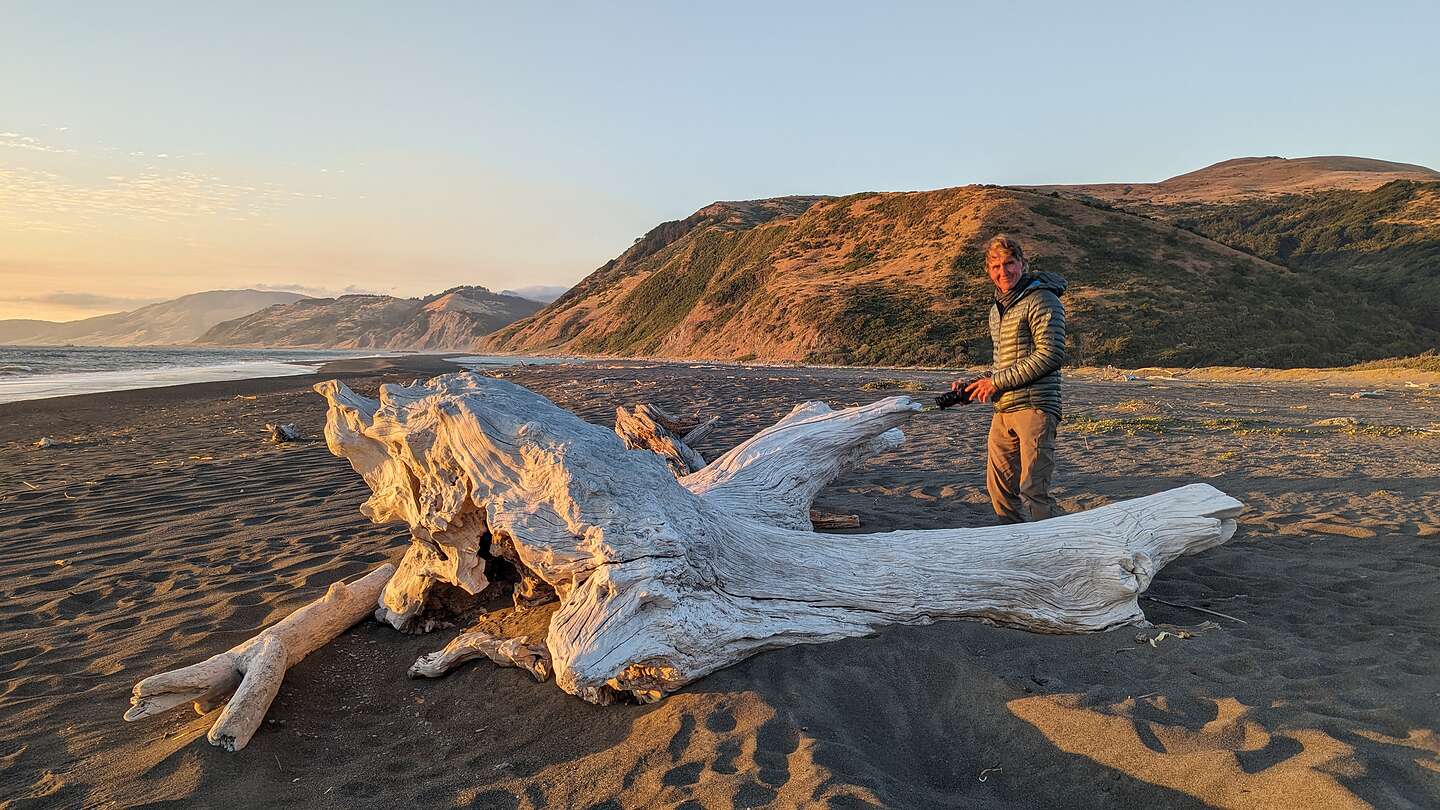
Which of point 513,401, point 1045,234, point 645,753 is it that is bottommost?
point 645,753

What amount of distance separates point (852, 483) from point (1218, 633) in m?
3.98

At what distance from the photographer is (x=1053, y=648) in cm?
359

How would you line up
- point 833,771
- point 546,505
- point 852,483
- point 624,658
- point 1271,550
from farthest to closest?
point 852,483 → point 1271,550 → point 546,505 → point 624,658 → point 833,771

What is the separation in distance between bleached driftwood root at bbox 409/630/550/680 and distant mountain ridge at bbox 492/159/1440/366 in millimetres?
29426

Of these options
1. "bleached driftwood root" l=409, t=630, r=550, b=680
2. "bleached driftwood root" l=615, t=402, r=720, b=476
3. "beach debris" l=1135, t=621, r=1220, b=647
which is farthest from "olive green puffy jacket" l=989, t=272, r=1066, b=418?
"bleached driftwood root" l=409, t=630, r=550, b=680

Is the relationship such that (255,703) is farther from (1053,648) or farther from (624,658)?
(1053,648)

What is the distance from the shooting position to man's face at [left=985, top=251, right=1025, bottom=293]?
14.8 feet

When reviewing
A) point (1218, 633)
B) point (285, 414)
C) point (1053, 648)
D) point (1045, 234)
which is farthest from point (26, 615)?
point (1045, 234)

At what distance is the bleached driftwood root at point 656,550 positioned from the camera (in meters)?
3.26

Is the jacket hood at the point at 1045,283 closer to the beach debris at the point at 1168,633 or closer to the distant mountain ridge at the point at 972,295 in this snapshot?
the beach debris at the point at 1168,633

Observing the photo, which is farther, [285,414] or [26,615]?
[285,414]

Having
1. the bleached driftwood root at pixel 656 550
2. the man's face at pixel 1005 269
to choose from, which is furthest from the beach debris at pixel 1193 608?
the man's face at pixel 1005 269

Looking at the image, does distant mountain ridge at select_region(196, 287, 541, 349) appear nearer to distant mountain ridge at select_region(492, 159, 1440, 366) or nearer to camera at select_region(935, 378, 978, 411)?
distant mountain ridge at select_region(492, 159, 1440, 366)

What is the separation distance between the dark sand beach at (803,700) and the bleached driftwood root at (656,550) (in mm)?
195
